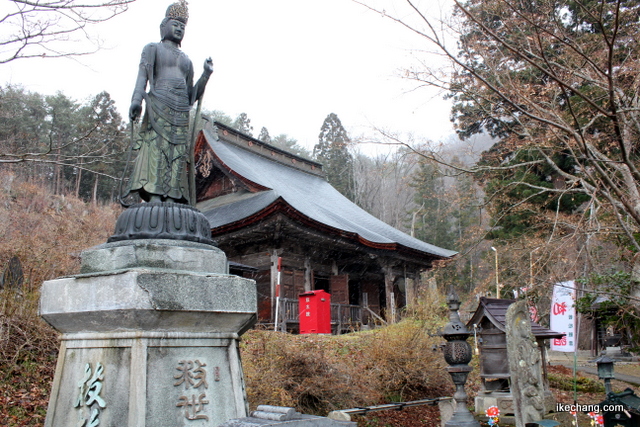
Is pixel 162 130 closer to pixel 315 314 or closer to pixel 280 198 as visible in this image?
pixel 280 198

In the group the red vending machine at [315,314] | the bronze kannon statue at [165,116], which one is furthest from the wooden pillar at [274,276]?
the bronze kannon statue at [165,116]

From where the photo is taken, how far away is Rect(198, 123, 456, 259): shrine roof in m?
13.8

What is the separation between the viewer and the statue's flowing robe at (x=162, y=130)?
372 centimetres

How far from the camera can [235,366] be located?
3344 mm

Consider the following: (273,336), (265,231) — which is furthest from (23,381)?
(265,231)

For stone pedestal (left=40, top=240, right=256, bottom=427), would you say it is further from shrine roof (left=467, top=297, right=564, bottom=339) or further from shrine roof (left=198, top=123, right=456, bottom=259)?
shrine roof (left=198, top=123, right=456, bottom=259)

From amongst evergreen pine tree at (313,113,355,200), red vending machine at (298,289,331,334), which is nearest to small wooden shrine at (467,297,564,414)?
red vending machine at (298,289,331,334)

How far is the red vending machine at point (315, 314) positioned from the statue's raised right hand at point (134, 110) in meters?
9.48

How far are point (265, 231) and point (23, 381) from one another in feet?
25.9

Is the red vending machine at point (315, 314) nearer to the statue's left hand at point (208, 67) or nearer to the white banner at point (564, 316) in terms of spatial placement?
the white banner at point (564, 316)

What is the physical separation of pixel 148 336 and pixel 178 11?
8.40 feet

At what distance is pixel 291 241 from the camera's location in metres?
14.9

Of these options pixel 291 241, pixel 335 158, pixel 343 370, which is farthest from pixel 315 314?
pixel 335 158

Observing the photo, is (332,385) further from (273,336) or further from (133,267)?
(133,267)
